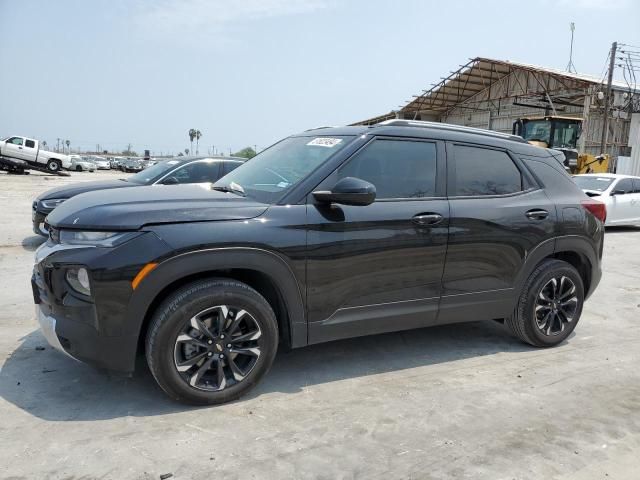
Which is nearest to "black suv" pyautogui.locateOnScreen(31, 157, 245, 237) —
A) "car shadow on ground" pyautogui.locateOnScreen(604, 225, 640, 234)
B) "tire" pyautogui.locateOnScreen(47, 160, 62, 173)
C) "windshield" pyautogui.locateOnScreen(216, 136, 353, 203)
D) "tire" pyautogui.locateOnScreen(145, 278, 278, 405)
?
"windshield" pyautogui.locateOnScreen(216, 136, 353, 203)

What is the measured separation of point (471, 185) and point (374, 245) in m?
1.08

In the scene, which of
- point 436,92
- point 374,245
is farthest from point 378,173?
point 436,92

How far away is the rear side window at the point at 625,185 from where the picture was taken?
13102 millimetres

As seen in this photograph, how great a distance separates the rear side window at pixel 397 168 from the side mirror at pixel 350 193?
0.90 ft

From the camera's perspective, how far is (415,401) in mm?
3418

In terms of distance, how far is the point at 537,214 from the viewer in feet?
14.0

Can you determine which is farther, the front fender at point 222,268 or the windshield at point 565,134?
the windshield at point 565,134

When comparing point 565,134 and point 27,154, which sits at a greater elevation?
point 565,134

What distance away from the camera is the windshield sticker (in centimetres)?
378

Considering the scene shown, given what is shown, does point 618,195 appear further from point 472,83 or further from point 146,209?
point 472,83

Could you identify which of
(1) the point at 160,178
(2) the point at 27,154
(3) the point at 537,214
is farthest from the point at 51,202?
(2) the point at 27,154

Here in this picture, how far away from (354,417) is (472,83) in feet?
136

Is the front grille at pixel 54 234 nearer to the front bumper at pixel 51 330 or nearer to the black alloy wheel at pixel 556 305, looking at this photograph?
the front bumper at pixel 51 330

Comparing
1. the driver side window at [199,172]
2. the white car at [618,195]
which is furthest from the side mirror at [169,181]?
the white car at [618,195]
